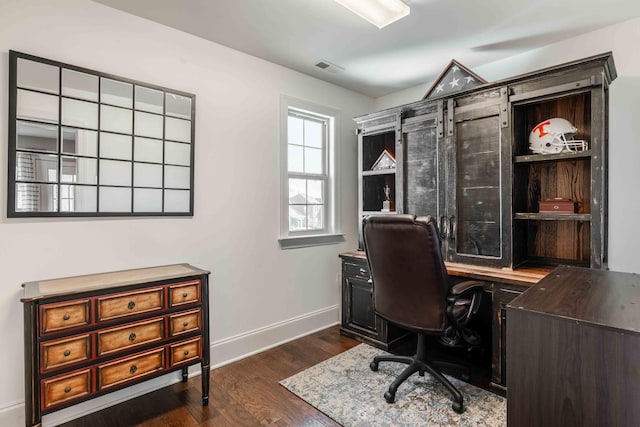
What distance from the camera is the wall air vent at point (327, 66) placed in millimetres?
2986

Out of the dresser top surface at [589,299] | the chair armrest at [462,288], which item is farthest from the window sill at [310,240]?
the dresser top surface at [589,299]

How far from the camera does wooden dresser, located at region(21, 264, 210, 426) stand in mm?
1586

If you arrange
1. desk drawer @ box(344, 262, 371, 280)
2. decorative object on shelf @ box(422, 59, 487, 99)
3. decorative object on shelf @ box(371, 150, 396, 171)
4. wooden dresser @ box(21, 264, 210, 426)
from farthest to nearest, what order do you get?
decorative object on shelf @ box(371, 150, 396, 171) → desk drawer @ box(344, 262, 371, 280) → decorative object on shelf @ box(422, 59, 487, 99) → wooden dresser @ box(21, 264, 210, 426)

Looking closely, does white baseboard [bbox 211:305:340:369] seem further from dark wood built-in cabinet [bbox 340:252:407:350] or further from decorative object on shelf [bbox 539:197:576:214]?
decorative object on shelf [bbox 539:197:576:214]

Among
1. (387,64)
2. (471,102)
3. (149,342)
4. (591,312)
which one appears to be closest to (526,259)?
(471,102)

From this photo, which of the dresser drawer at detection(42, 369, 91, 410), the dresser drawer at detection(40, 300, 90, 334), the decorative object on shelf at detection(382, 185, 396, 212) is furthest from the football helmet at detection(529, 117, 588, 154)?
the dresser drawer at detection(42, 369, 91, 410)

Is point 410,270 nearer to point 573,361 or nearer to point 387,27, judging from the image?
point 573,361

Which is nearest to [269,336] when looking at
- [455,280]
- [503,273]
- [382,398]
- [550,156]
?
[382,398]

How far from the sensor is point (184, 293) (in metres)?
2.07

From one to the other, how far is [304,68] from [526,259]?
99.7 inches

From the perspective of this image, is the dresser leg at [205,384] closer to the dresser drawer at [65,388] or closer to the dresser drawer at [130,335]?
the dresser drawer at [130,335]

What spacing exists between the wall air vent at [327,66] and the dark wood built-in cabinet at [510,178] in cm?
79

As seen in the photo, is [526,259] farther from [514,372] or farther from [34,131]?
[34,131]

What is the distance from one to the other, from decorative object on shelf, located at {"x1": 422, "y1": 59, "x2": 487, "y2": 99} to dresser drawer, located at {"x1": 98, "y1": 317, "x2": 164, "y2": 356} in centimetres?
266
